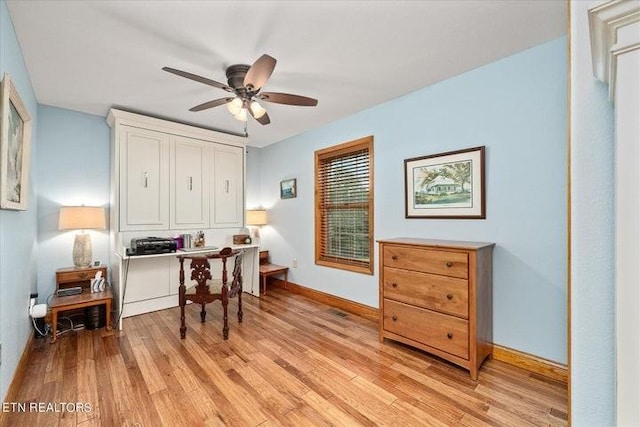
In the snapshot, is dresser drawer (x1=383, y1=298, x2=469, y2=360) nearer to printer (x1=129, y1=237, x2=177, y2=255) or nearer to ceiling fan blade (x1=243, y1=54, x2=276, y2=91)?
ceiling fan blade (x1=243, y1=54, x2=276, y2=91)

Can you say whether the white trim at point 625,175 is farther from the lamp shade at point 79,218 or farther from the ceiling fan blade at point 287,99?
the lamp shade at point 79,218

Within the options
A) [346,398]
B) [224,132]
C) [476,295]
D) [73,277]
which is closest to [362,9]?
[476,295]

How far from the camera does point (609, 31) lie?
52 cm

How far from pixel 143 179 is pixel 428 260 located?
340cm

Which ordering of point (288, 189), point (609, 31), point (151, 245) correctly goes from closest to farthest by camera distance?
point (609, 31) < point (151, 245) < point (288, 189)

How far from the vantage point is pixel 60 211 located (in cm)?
307

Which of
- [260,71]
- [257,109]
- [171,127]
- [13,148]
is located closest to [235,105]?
[257,109]

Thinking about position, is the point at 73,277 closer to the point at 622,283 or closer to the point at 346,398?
the point at 346,398

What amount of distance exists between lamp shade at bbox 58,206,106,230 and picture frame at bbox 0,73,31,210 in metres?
1.02

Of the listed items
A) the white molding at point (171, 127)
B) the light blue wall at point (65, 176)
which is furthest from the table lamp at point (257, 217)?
the light blue wall at point (65, 176)

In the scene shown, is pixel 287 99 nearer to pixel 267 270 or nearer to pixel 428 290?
pixel 428 290

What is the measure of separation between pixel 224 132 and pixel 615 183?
4.35 metres

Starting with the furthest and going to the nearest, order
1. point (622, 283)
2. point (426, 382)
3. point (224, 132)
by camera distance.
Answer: point (224, 132), point (426, 382), point (622, 283)

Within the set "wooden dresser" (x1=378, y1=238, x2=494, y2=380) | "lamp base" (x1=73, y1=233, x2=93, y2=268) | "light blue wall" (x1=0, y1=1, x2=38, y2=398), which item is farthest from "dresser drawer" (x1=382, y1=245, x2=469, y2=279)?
"lamp base" (x1=73, y1=233, x2=93, y2=268)
